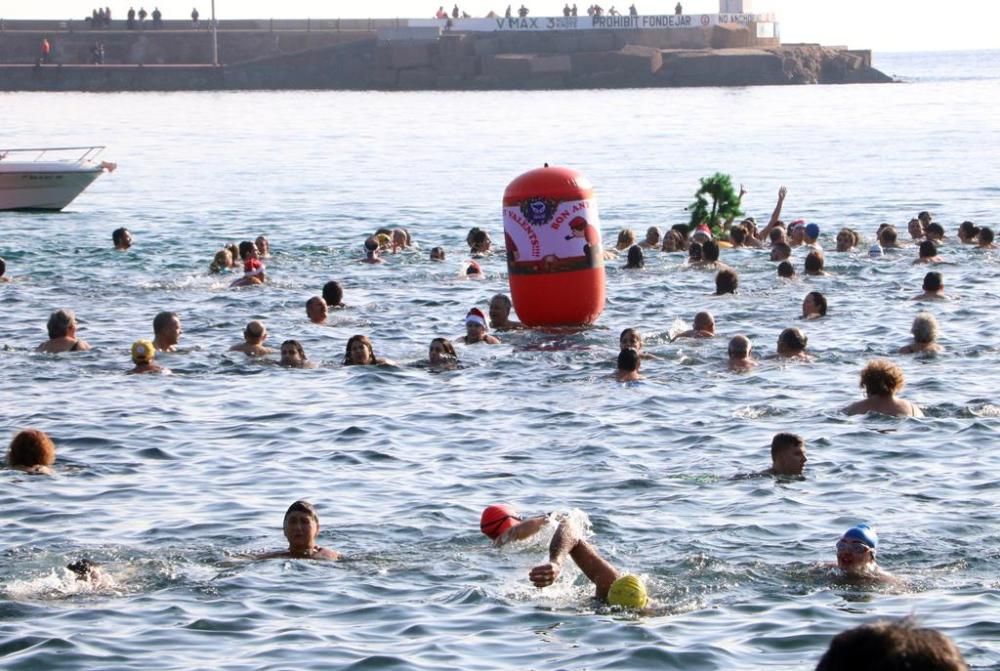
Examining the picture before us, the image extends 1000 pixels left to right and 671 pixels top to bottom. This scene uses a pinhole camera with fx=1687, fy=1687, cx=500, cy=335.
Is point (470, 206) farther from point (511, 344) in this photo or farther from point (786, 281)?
point (511, 344)

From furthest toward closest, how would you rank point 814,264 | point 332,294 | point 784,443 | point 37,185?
point 37,185 < point 814,264 < point 332,294 < point 784,443

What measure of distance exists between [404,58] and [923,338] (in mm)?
92743

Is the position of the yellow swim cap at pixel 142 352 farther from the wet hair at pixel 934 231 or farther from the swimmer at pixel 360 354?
the wet hair at pixel 934 231

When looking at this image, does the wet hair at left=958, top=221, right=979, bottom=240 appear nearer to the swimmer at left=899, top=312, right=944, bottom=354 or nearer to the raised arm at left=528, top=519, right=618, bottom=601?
the swimmer at left=899, top=312, right=944, bottom=354

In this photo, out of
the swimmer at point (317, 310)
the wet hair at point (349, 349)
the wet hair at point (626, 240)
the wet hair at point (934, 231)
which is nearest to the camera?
the wet hair at point (349, 349)

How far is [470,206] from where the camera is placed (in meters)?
42.9

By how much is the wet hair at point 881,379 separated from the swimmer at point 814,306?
5.58m

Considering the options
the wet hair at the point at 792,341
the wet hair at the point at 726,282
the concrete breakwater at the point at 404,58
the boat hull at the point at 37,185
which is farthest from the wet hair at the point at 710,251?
the concrete breakwater at the point at 404,58

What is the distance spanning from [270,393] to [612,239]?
16968 mm

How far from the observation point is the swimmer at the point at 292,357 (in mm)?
19250

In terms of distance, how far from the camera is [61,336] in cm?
2002

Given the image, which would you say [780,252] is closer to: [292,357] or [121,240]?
[292,357]

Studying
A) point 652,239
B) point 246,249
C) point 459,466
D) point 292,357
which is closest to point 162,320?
point 292,357

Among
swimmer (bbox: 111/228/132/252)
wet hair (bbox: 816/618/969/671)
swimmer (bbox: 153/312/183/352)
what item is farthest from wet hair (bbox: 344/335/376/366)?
wet hair (bbox: 816/618/969/671)
